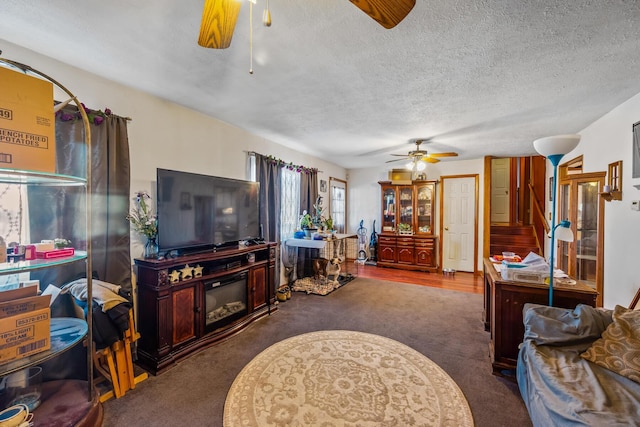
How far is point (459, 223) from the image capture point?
18.4 ft

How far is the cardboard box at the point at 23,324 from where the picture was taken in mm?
1268

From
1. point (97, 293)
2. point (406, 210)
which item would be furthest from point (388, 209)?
point (97, 293)

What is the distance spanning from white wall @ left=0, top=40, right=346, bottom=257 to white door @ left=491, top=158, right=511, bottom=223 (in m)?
6.02

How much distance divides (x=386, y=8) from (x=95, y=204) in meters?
2.49

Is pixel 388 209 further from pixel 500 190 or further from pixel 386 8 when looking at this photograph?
pixel 386 8

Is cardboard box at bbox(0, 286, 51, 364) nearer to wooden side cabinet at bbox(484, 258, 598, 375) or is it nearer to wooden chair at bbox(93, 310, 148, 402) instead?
wooden chair at bbox(93, 310, 148, 402)

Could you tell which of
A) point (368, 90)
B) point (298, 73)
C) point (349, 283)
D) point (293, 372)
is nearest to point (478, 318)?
point (349, 283)

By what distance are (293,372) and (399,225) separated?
14.8 ft

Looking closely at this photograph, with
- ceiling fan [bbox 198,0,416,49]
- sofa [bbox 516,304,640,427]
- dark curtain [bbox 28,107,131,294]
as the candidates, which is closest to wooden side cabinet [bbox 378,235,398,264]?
sofa [bbox 516,304,640,427]

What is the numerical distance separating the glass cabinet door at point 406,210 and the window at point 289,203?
8.48 ft

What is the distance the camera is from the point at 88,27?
1.58 m

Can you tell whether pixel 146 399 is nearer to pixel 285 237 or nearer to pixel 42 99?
pixel 42 99

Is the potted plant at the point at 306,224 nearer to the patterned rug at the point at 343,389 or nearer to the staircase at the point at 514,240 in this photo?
the patterned rug at the point at 343,389

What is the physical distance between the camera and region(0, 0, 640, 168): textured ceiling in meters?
1.44
